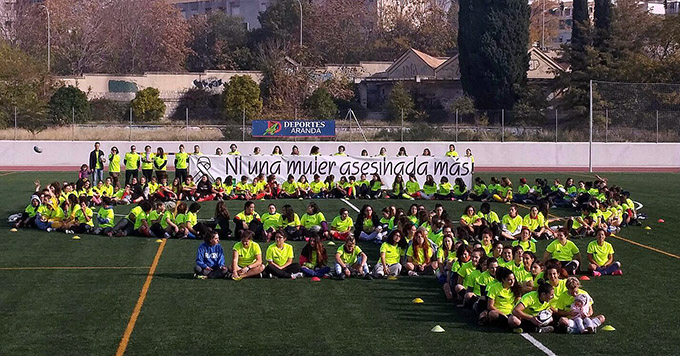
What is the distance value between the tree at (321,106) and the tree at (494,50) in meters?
9.61

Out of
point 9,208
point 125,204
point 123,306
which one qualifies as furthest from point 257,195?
point 123,306

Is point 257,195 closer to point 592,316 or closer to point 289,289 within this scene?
point 289,289

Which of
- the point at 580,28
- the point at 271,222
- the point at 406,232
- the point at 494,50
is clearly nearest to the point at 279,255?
the point at 406,232

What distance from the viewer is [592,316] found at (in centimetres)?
1280

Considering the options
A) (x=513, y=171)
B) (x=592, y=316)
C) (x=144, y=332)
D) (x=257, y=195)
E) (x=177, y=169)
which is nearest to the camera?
(x=144, y=332)

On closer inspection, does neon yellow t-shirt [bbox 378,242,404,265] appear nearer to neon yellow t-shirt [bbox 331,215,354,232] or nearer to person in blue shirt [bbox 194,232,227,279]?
person in blue shirt [bbox 194,232,227,279]

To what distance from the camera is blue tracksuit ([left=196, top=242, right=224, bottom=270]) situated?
15.9m

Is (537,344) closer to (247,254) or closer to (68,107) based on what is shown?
(247,254)

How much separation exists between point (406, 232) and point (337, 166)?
51.8 feet

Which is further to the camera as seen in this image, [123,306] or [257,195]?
[257,195]

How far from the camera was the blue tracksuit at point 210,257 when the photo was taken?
52.0ft

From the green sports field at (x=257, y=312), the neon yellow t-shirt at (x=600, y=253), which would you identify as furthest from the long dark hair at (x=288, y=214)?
the neon yellow t-shirt at (x=600, y=253)

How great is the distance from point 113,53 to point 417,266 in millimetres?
72561

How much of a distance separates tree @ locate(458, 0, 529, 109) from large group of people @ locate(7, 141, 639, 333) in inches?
1085
